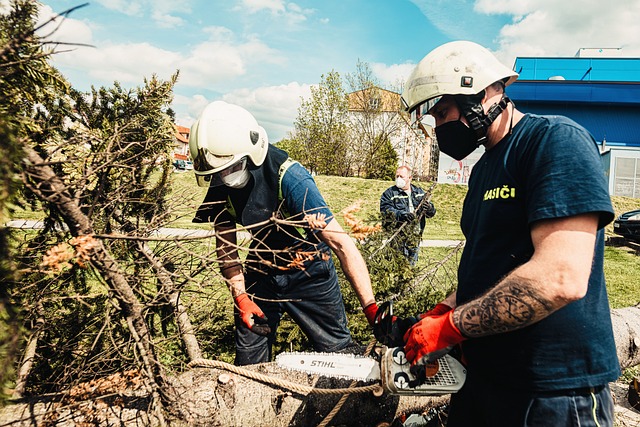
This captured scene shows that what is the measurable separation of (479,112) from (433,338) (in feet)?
3.46

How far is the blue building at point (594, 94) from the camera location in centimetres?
3200

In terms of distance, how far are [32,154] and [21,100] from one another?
0.94m

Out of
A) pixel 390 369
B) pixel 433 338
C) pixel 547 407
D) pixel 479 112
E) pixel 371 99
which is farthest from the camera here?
pixel 371 99

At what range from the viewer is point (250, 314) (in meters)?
3.01

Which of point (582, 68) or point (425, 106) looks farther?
point (582, 68)

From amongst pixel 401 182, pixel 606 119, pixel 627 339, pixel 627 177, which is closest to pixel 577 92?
pixel 606 119

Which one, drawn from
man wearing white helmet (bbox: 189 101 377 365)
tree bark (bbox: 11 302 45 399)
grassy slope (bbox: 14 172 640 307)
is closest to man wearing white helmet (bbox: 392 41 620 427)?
grassy slope (bbox: 14 172 640 307)

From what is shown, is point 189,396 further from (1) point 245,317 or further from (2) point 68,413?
(1) point 245,317

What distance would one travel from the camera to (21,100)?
7.67 ft

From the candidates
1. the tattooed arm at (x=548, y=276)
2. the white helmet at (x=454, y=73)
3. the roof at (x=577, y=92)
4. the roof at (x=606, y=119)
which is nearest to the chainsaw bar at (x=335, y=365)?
the tattooed arm at (x=548, y=276)

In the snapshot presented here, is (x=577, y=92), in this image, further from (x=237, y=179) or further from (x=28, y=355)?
(x=28, y=355)

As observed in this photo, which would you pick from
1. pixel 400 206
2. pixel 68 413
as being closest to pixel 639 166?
pixel 400 206

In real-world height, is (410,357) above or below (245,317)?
above

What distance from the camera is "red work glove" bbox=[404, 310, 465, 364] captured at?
173cm
